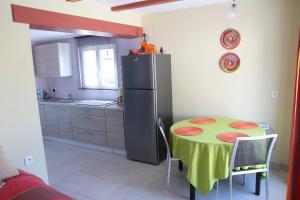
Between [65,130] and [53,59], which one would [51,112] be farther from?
[53,59]

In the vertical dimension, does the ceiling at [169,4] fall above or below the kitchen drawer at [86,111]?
above

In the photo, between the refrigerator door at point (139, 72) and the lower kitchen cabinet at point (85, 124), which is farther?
the lower kitchen cabinet at point (85, 124)

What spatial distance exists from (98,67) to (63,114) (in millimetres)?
1183

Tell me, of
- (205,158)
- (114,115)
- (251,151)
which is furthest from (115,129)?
(251,151)

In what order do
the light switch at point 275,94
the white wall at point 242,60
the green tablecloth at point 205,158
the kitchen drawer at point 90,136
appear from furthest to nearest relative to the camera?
the kitchen drawer at point 90,136, the light switch at point 275,94, the white wall at point 242,60, the green tablecloth at point 205,158

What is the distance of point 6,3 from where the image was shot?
235 centimetres

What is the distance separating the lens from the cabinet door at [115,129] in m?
3.96

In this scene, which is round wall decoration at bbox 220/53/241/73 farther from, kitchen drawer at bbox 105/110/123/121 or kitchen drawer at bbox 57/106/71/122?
kitchen drawer at bbox 57/106/71/122

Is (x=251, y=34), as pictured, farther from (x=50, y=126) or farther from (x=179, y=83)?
(x=50, y=126)

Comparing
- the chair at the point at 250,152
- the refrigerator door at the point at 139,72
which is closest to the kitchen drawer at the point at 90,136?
the refrigerator door at the point at 139,72

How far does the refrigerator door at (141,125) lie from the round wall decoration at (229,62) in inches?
43.0

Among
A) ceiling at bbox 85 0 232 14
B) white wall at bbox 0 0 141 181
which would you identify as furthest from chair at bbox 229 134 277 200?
white wall at bbox 0 0 141 181

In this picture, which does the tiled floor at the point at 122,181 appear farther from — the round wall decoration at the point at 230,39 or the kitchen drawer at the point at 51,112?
the round wall decoration at the point at 230,39

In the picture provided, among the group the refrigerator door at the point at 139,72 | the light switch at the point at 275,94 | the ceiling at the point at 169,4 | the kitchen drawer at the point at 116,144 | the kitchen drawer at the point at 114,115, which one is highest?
the ceiling at the point at 169,4
